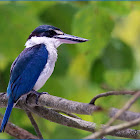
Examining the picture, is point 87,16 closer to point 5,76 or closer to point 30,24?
point 30,24

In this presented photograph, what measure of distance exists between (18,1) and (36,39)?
0.41m

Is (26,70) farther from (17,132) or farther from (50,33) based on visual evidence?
(17,132)

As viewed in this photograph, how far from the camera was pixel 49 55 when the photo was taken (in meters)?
1.54

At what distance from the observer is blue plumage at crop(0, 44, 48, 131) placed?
1.36 metres

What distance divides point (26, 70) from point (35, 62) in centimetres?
7

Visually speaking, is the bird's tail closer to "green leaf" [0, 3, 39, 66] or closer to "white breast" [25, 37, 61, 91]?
"white breast" [25, 37, 61, 91]

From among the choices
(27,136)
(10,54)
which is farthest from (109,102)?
(10,54)

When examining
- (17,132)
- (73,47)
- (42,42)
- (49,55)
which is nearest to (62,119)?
(17,132)

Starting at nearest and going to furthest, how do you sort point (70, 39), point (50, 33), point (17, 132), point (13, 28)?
1. point (17, 132)
2. point (70, 39)
3. point (50, 33)
4. point (13, 28)

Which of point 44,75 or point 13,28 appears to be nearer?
point 44,75

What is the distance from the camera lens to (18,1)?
1.91m

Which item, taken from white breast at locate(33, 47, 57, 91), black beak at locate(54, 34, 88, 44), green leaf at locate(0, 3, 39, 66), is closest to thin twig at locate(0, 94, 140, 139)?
white breast at locate(33, 47, 57, 91)

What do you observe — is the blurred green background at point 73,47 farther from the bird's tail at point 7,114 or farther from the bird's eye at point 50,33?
the bird's tail at point 7,114

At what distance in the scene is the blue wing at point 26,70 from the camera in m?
1.37
